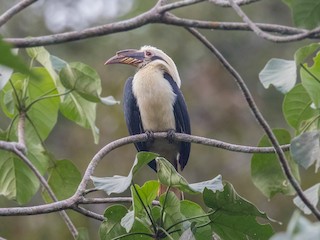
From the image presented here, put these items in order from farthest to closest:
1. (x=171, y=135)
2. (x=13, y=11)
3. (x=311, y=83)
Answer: (x=171, y=135) → (x=311, y=83) → (x=13, y=11)

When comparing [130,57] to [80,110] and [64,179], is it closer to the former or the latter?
[80,110]

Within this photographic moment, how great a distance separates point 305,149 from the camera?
2516mm

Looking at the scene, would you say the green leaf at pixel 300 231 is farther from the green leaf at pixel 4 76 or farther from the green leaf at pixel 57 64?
the green leaf at pixel 57 64

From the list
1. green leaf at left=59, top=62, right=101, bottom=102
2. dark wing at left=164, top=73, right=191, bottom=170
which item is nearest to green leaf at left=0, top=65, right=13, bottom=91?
green leaf at left=59, top=62, right=101, bottom=102

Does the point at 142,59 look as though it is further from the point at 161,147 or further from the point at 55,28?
the point at 55,28

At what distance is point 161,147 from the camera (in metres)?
4.45

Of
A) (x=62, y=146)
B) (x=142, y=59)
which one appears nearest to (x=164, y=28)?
(x=62, y=146)

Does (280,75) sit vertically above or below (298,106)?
above

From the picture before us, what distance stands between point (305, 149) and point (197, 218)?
16.3 inches

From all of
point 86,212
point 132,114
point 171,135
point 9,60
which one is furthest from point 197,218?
point 132,114

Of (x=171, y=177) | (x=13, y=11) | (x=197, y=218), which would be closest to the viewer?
(x=13, y=11)

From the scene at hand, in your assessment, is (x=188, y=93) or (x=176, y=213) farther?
(x=188, y=93)

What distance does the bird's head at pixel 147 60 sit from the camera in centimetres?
450

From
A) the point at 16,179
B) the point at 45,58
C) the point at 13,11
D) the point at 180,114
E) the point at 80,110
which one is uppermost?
the point at 13,11
